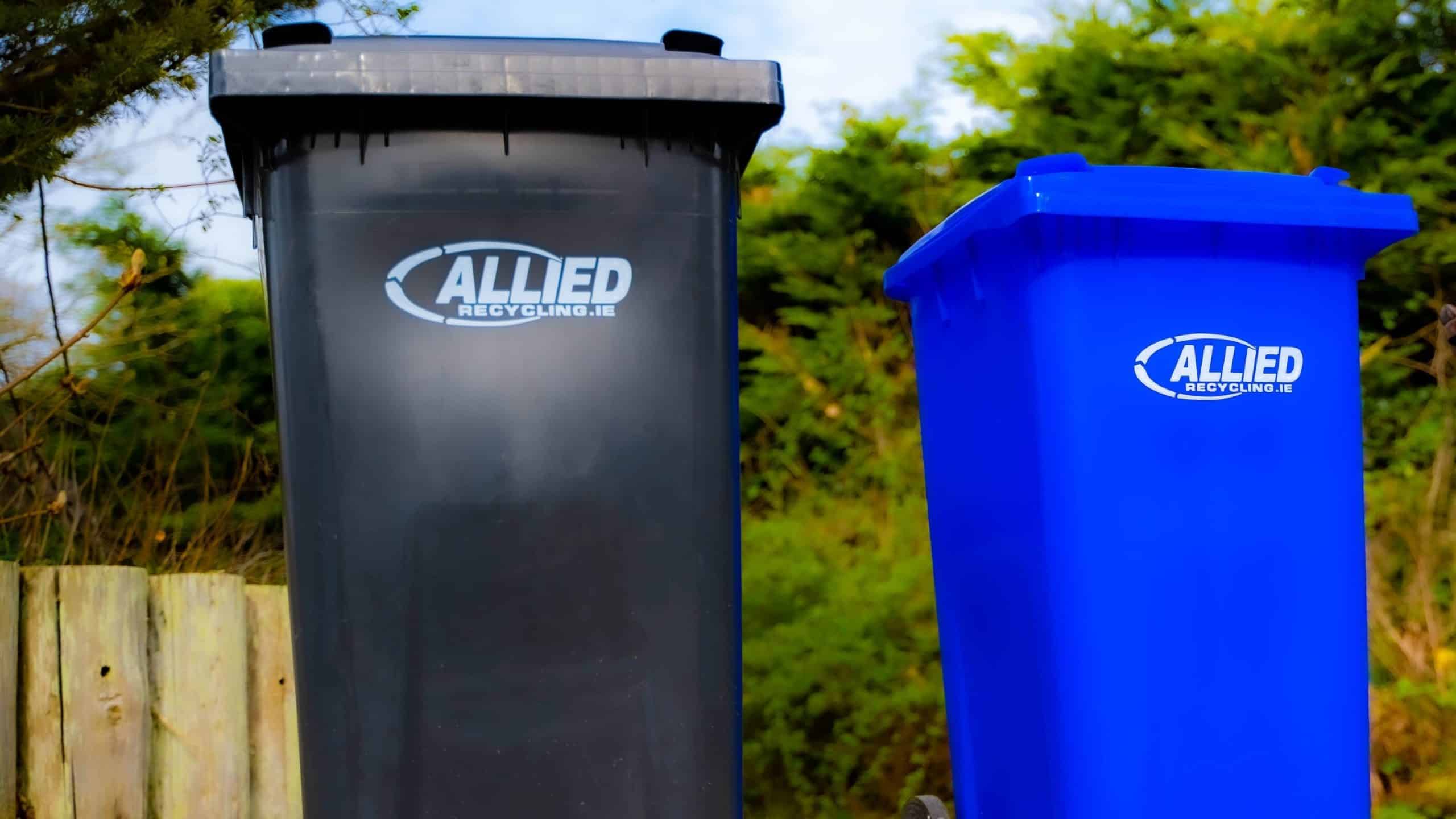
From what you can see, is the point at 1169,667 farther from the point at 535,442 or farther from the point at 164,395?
the point at 164,395

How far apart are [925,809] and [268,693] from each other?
4.97 feet

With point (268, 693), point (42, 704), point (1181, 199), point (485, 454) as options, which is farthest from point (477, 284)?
point (42, 704)

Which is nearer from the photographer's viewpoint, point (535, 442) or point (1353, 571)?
point (535, 442)

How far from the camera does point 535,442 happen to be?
2045 millimetres

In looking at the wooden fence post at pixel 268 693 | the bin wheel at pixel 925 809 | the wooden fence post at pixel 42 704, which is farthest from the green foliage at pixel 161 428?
the bin wheel at pixel 925 809

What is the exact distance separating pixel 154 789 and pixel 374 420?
1349 millimetres

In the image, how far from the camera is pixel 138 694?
278 centimetres

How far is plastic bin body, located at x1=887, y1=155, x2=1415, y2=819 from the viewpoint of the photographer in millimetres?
2166

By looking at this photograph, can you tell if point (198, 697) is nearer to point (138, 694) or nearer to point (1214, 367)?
point (138, 694)

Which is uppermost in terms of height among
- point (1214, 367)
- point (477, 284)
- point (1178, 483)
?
point (477, 284)

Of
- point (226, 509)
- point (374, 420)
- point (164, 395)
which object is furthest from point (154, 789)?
point (164, 395)

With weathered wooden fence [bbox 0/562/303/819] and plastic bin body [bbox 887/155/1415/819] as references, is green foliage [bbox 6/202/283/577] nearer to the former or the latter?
weathered wooden fence [bbox 0/562/303/819]

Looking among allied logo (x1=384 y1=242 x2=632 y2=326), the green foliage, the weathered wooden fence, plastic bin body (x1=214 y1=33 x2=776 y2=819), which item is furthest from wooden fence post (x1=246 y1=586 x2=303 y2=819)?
allied logo (x1=384 y1=242 x2=632 y2=326)

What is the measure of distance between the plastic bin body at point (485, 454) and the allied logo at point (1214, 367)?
832mm
